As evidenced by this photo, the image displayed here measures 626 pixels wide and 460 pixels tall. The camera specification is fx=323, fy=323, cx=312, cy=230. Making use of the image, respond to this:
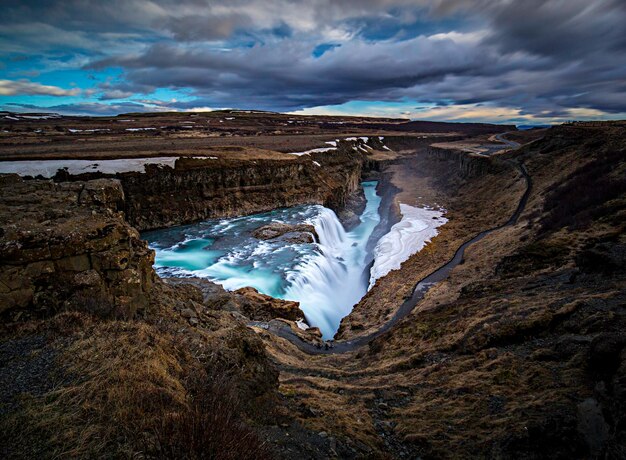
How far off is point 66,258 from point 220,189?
29.8 m

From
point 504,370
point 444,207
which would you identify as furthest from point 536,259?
point 444,207

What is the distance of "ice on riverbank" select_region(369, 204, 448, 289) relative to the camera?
26625 mm

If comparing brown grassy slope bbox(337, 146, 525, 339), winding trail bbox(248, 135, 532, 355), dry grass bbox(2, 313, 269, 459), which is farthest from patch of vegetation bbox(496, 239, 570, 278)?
dry grass bbox(2, 313, 269, 459)

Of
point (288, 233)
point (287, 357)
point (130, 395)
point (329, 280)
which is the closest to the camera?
point (130, 395)

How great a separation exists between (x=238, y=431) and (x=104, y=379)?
2182 millimetres

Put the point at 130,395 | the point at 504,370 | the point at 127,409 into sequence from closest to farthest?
the point at 127,409, the point at 130,395, the point at 504,370

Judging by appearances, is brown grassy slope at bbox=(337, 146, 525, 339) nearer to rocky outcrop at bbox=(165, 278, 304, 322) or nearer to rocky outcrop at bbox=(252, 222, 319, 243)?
rocky outcrop at bbox=(165, 278, 304, 322)

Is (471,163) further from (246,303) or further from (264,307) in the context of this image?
(246,303)

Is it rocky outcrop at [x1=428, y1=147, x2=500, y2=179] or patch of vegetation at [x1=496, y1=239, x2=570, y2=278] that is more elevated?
rocky outcrop at [x1=428, y1=147, x2=500, y2=179]

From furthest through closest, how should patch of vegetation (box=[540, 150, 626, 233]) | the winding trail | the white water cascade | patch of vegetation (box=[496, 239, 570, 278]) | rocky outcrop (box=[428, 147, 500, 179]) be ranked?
rocky outcrop (box=[428, 147, 500, 179]) → the white water cascade → patch of vegetation (box=[540, 150, 626, 233]) → patch of vegetation (box=[496, 239, 570, 278]) → the winding trail

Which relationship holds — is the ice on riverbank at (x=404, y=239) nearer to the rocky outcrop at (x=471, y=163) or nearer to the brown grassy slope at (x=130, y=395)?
the rocky outcrop at (x=471, y=163)

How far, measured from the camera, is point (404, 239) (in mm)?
31375

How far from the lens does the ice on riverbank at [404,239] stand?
26.6 meters

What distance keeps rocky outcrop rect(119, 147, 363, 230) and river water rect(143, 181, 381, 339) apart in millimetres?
1795
